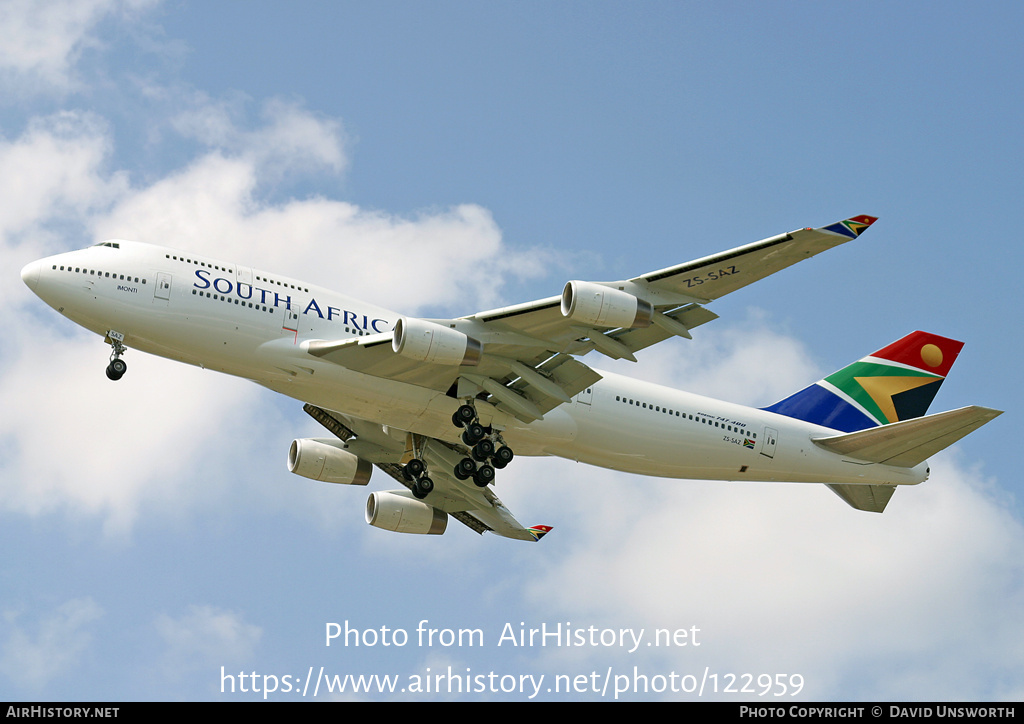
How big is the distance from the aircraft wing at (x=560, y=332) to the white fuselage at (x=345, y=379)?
0.76 m

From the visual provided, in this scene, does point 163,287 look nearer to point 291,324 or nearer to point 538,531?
point 291,324

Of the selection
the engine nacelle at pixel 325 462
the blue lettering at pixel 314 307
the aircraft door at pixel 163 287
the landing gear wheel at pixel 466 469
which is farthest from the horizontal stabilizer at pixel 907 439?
the aircraft door at pixel 163 287

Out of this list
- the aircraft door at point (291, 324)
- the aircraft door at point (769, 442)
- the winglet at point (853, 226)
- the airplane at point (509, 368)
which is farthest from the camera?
the aircraft door at point (769, 442)

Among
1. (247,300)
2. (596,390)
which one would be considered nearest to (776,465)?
(596,390)

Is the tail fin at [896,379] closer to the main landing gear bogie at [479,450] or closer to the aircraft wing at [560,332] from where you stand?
the aircraft wing at [560,332]

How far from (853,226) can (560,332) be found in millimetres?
7560

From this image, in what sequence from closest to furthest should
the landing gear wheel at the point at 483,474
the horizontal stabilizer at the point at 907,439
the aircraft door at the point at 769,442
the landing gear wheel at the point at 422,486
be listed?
the horizontal stabilizer at the point at 907,439 → the landing gear wheel at the point at 483,474 → the aircraft door at the point at 769,442 → the landing gear wheel at the point at 422,486

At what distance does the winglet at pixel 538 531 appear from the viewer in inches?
1511

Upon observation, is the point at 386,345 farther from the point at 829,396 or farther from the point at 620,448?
the point at 829,396

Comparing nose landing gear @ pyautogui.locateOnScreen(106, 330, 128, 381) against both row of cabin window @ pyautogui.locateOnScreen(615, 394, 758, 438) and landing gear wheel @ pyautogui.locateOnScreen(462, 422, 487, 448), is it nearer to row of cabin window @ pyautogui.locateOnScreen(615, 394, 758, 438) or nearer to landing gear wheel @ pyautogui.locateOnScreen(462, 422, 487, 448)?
landing gear wheel @ pyautogui.locateOnScreen(462, 422, 487, 448)

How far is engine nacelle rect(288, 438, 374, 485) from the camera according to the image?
3503 cm

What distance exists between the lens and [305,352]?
27.1 metres

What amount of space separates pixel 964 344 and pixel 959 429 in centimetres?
717

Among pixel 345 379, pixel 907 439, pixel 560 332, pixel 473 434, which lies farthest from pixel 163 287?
pixel 907 439
